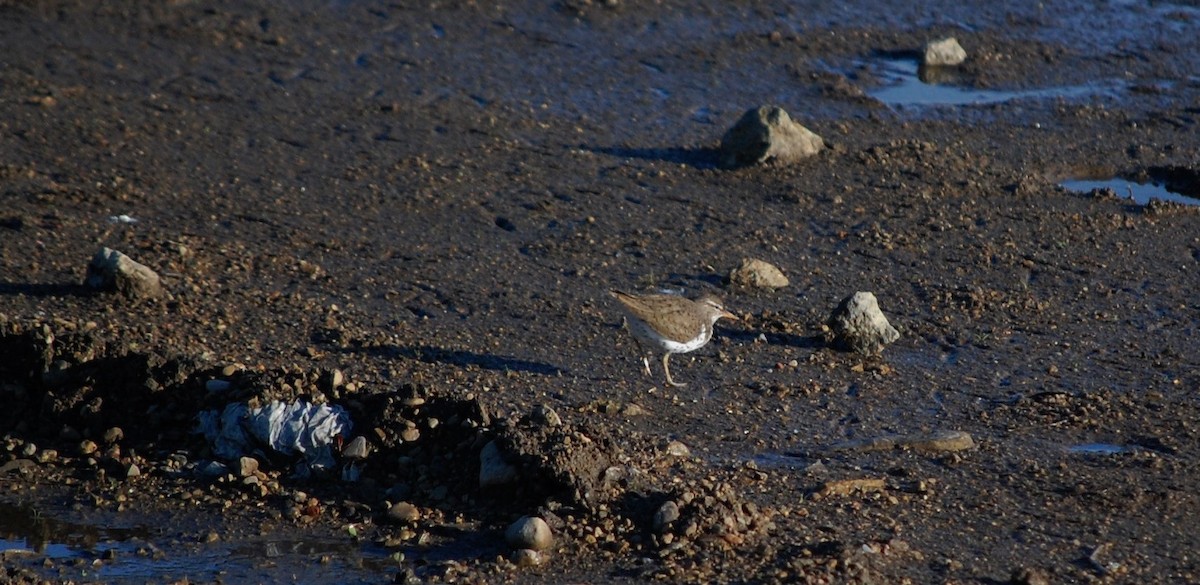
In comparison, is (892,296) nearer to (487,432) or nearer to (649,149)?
(649,149)

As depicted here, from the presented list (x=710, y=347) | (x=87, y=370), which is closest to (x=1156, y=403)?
(x=710, y=347)

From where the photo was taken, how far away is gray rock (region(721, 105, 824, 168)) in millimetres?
10672

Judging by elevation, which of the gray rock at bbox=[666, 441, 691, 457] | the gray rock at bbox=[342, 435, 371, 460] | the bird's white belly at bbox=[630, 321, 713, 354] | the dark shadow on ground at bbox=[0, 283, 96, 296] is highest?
the bird's white belly at bbox=[630, 321, 713, 354]

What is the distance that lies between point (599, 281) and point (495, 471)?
2.77m

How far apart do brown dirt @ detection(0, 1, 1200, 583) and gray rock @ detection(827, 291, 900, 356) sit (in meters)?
0.14

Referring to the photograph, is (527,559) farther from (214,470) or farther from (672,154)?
(672,154)

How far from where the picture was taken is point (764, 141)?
10.7 metres

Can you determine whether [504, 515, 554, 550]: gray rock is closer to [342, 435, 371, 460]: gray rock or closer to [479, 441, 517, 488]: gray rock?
[479, 441, 517, 488]: gray rock

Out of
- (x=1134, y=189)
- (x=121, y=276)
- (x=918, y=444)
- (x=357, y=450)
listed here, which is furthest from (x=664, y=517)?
(x=1134, y=189)

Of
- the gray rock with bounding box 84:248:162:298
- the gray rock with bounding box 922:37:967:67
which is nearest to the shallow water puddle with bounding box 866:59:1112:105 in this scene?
Result: the gray rock with bounding box 922:37:967:67

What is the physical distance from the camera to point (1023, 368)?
26.7ft

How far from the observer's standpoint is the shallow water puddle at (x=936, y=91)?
12.4 meters

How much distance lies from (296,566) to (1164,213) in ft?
23.1

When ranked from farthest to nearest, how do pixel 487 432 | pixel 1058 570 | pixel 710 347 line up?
pixel 710 347 < pixel 487 432 < pixel 1058 570
